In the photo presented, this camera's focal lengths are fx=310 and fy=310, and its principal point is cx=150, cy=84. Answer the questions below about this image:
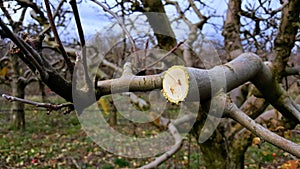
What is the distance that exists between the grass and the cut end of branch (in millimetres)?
2194

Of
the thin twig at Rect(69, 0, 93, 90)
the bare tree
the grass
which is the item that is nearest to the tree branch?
the bare tree

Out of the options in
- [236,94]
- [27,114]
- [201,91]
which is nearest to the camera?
[201,91]

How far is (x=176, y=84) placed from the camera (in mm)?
888

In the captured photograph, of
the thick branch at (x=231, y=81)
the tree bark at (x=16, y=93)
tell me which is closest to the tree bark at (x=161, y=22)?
the thick branch at (x=231, y=81)

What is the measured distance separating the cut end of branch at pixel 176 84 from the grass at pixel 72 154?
2194 mm

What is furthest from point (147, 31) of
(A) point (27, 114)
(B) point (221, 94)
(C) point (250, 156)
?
(A) point (27, 114)

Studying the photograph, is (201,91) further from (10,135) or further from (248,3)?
(10,135)

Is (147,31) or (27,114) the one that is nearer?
(147,31)

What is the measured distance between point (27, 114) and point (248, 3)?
9.11 metres

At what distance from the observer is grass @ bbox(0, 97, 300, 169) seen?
4293 mm

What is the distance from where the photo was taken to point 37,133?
23.1 ft

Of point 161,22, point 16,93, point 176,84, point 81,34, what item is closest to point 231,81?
point 176,84

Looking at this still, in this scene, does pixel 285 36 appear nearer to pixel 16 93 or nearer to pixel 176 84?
pixel 176 84

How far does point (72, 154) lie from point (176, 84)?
4.50 m
